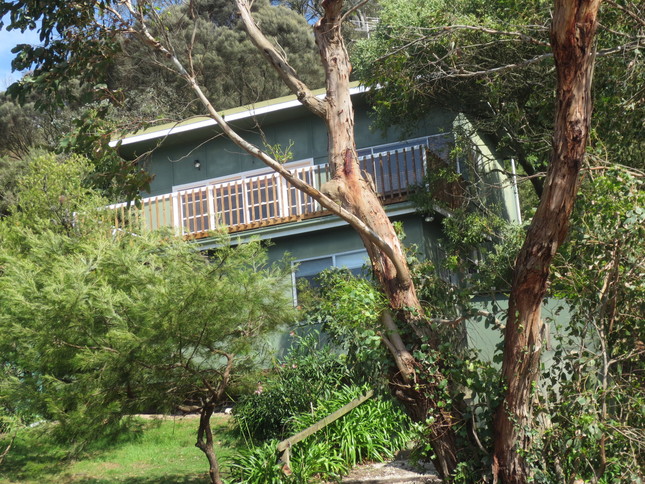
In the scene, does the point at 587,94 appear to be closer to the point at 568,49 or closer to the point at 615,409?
the point at 568,49

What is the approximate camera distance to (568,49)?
20.3ft

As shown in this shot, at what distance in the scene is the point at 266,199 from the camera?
16.3 metres

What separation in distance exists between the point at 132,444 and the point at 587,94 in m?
9.78


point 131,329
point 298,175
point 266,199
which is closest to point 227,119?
point 298,175

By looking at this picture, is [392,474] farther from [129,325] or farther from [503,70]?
[503,70]

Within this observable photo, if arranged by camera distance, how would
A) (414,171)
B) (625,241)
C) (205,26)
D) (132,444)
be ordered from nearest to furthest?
(625,241)
(132,444)
(414,171)
(205,26)

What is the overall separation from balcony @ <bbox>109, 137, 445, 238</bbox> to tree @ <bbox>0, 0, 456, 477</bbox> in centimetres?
597

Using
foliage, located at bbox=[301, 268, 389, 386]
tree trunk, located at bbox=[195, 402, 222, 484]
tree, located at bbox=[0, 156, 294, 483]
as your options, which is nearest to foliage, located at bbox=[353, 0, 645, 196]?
foliage, located at bbox=[301, 268, 389, 386]

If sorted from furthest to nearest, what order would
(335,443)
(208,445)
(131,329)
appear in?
(335,443) → (208,445) → (131,329)

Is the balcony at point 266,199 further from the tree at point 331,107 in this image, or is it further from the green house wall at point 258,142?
the tree at point 331,107

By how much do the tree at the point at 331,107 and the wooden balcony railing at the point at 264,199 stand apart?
5967 millimetres

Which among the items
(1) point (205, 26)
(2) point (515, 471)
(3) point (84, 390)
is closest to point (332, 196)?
(2) point (515, 471)

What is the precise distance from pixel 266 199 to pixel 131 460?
6.27 meters

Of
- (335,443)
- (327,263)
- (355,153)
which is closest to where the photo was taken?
(355,153)
